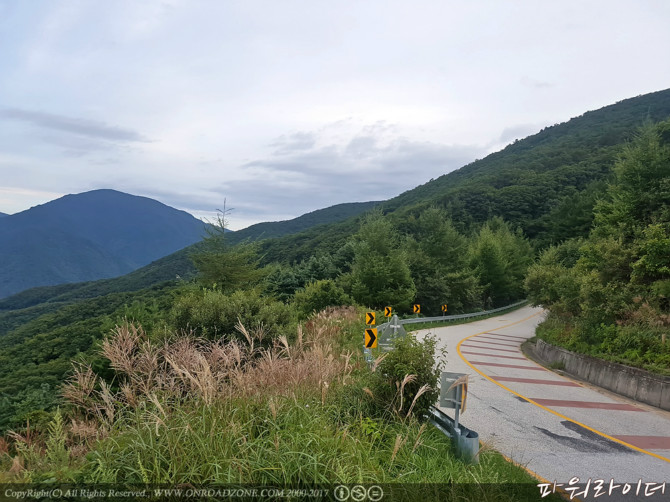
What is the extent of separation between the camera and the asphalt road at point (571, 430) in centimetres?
534

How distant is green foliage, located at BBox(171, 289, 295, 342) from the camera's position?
984 centimetres

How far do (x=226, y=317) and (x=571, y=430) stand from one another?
7.54 metres

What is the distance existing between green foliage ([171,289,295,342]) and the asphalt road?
4.02 meters

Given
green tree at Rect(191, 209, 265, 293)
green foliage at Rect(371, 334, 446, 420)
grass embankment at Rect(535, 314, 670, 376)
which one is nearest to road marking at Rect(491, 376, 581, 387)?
grass embankment at Rect(535, 314, 670, 376)

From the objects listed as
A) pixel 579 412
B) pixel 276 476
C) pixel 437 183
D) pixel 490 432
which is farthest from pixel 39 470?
pixel 437 183

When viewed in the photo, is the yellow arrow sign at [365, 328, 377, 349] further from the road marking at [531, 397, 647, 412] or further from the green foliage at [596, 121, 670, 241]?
the green foliage at [596, 121, 670, 241]

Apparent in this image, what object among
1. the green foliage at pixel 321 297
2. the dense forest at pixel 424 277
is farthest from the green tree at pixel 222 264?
the green foliage at pixel 321 297

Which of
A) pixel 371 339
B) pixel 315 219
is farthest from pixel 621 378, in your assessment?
pixel 315 219

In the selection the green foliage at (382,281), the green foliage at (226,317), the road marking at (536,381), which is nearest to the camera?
the green foliage at (226,317)

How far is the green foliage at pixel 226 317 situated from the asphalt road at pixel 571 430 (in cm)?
402

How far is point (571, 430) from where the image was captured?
24.0 ft

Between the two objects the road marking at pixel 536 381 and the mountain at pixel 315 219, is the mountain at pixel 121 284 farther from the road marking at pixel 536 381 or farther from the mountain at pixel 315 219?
the road marking at pixel 536 381

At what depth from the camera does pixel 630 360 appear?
10.5 meters

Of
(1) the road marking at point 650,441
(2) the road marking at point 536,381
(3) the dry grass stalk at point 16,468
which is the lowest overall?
(2) the road marking at point 536,381
